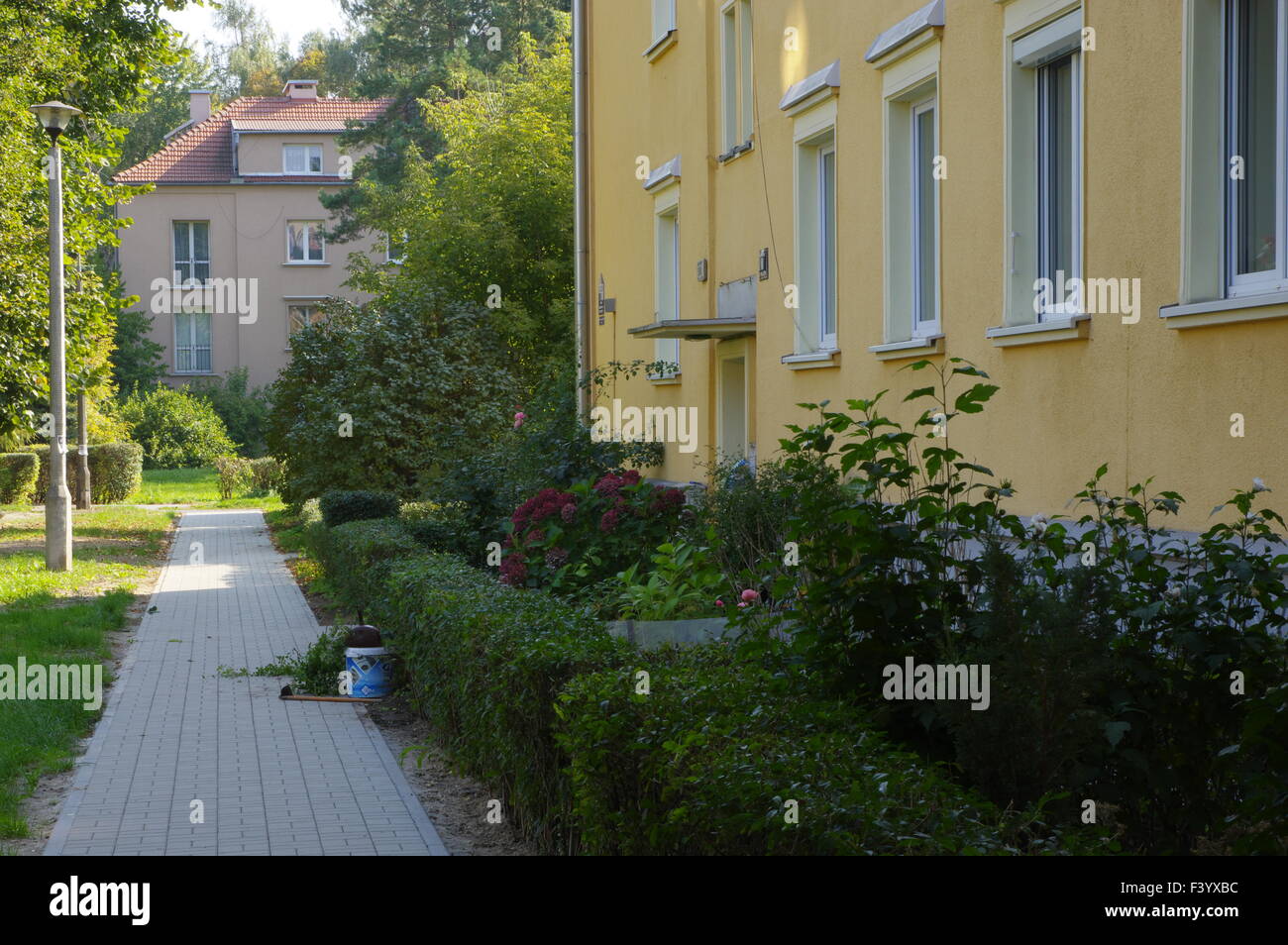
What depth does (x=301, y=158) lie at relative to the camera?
5488cm

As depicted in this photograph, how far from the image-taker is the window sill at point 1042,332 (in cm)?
706

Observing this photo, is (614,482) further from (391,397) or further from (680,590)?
(391,397)

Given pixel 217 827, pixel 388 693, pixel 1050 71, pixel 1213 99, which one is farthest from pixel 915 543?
pixel 388 693

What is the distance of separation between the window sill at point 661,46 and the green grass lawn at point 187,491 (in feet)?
63.1

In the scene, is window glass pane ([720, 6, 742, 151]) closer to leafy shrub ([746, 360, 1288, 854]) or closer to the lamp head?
the lamp head

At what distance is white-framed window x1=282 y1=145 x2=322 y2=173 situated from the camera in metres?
54.6

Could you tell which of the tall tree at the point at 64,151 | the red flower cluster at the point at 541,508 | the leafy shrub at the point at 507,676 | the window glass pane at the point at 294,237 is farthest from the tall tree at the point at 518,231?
the window glass pane at the point at 294,237

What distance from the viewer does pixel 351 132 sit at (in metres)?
47.5

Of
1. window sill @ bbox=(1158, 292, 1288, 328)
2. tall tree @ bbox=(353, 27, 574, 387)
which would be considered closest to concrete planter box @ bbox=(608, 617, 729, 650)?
window sill @ bbox=(1158, 292, 1288, 328)

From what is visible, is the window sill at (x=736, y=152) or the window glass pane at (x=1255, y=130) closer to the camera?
the window glass pane at (x=1255, y=130)

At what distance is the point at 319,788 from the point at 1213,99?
558cm

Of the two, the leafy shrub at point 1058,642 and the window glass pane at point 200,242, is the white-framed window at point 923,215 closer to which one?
the leafy shrub at point 1058,642
